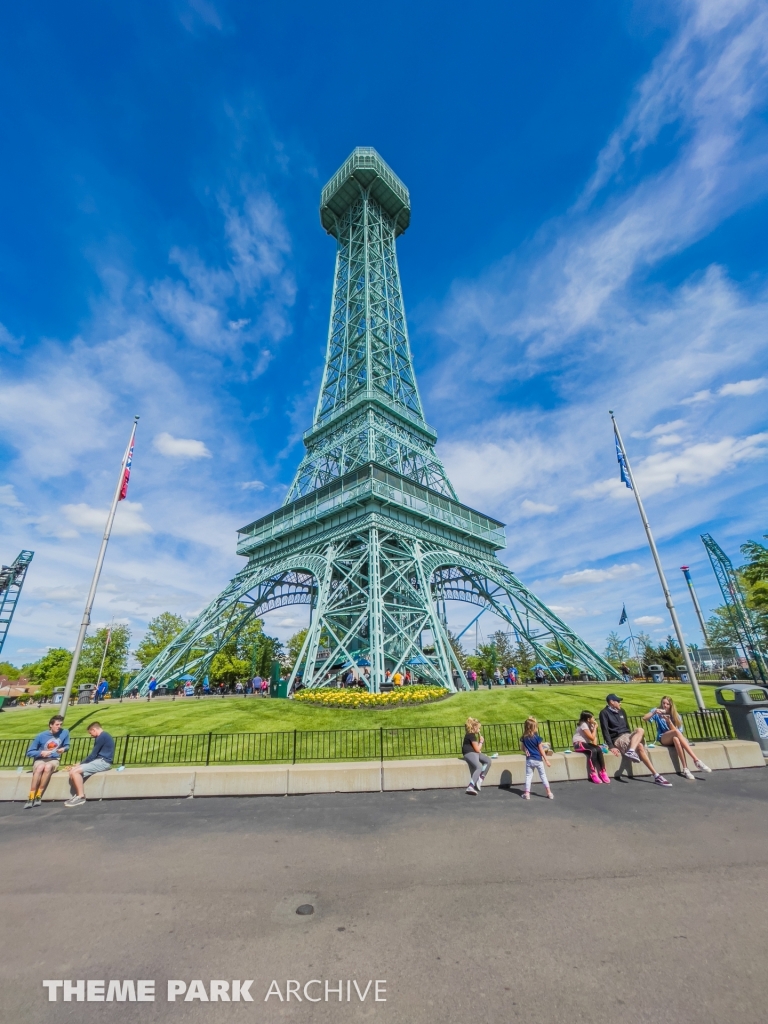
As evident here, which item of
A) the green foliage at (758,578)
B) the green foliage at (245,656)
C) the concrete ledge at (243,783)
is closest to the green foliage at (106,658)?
the green foliage at (245,656)

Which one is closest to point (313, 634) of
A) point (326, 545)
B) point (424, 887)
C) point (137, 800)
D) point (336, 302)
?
point (326, 545)

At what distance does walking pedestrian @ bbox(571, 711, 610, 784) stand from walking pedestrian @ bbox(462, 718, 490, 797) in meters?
2.64

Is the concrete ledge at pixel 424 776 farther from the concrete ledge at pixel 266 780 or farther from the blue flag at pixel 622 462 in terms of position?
the blue flag at pixel 622 462

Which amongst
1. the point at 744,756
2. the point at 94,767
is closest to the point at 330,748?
the point at 94,767

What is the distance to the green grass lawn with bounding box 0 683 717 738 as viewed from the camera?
19.3 m

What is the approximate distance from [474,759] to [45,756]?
1064 centimetres

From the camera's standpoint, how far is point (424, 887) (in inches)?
238

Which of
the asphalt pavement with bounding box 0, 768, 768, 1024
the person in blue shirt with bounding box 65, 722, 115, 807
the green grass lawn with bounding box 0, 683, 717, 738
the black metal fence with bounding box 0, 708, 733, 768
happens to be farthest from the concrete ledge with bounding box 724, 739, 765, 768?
the person in blue shirt with bounding box 65, 722, 115, 807

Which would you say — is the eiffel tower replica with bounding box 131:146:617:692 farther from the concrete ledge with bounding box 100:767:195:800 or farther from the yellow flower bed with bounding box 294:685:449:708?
the concrete ledge with bounding box 100:767:195:800

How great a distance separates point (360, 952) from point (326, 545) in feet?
97.5

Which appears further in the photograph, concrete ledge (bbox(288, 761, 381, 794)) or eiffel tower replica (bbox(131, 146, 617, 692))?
eiffel tower replica (bbox(131, 146, 617, 692))

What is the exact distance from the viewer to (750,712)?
1315 centimetres

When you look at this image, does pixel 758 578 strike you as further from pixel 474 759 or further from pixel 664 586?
pixel 474 759

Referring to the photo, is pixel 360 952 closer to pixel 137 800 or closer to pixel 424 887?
pixel 424 887
